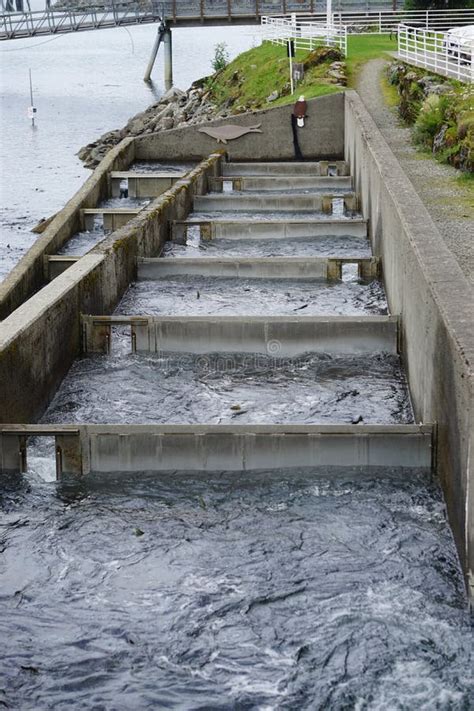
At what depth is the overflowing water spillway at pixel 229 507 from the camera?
805cm

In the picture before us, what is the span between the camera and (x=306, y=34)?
51031 millimetres

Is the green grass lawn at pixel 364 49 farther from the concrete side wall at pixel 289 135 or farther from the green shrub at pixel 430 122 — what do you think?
the green shrub at pixel 430 122

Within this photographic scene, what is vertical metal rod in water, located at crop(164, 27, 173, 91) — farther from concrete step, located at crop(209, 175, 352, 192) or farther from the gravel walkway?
concrete step, located at crop(209, 175, 352, 192)

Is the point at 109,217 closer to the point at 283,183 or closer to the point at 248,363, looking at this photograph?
the point at 283,183

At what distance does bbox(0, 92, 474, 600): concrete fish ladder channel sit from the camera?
11.1m

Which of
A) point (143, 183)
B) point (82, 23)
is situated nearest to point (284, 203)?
point (143, 183)

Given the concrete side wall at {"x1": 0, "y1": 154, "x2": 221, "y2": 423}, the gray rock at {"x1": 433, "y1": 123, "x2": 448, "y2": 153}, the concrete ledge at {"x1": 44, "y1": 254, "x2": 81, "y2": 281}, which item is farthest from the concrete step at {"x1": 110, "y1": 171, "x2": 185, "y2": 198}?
the concrete side wall at {"x1": 0, "y1": 154, "x2": 221, "y2": 423}

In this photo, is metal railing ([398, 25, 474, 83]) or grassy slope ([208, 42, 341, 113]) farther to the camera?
grassy slope ([208, 42, 341, 113])

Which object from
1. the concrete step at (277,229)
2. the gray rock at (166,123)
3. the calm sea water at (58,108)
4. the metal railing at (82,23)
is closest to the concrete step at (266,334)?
the concrete step at (277,229)

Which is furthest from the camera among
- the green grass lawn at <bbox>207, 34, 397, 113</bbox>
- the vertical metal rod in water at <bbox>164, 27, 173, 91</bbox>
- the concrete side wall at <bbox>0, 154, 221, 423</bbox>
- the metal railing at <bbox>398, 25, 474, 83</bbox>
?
the vertical metal rod in water at <bbox>164, 27, 173, 91</bbox>

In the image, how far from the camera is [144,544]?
9922mm

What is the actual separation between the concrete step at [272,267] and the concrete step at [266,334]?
3701mm

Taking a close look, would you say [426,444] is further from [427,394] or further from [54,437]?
[54,437]

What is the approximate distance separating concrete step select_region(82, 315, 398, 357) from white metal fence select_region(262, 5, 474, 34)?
114 ft
